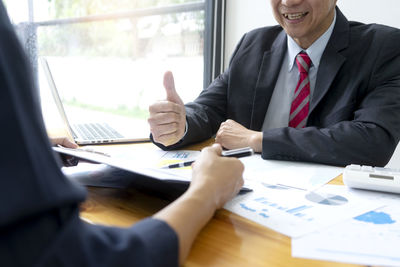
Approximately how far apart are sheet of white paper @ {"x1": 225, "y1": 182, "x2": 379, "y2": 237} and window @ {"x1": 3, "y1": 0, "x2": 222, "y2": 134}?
1438 mm

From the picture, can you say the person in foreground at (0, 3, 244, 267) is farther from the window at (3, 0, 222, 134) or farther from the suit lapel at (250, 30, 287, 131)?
the window at (3, 0, 222, 134)

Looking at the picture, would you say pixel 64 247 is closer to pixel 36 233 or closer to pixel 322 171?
pixel 36 233

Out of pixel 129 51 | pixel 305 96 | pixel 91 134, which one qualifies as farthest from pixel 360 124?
pixel 129 51

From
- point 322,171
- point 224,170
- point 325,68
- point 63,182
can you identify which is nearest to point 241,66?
point 325,68

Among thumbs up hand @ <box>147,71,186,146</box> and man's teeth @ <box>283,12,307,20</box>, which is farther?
man's teeth @ <box>283,12,307,20</box>

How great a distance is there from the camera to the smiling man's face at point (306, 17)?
136 cm

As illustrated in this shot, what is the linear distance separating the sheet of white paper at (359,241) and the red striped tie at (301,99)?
695mm

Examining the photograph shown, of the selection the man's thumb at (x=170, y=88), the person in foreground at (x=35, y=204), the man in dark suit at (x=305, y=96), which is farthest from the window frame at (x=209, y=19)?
the person in foreground at (x=35, y=204)

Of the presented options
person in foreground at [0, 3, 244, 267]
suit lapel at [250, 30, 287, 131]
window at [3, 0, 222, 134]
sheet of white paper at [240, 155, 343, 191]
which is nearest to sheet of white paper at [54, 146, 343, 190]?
sheet of white paper at [240, 155, 343, 191]

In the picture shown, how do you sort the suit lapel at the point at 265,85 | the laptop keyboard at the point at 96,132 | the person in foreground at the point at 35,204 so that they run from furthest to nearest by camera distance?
the suit lapel at the point at 265,85
the laptop keyboard at the point at 96,132
the person in foreground at the point at 35,204

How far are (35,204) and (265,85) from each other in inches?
48.4

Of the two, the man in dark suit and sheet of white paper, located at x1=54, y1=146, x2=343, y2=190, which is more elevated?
the man in dark suit

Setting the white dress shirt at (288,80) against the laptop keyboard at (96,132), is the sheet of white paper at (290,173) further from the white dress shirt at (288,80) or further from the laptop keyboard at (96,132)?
the laptop keyboard at (96,132)

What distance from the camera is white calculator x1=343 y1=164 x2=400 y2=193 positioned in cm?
77
